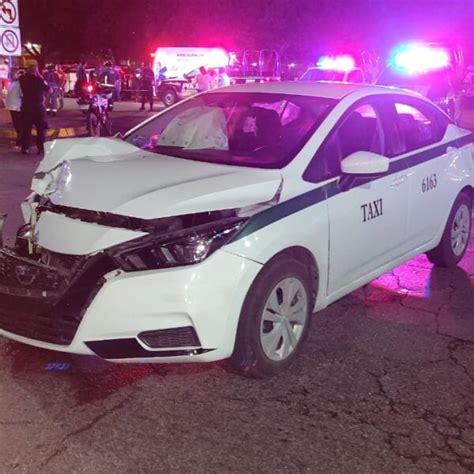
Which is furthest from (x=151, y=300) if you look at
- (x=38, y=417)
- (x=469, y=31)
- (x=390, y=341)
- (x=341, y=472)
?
(x=469, y=31)

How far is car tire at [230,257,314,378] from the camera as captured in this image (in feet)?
11.5

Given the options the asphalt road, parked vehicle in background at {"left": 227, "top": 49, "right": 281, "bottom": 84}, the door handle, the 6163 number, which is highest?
parked vehicle in background at {"left": 227, "top": 49, "right": 281, "bottom": 84}

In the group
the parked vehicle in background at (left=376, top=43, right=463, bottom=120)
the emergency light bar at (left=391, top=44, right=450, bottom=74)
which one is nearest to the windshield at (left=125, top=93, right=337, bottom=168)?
the parked vehicle in background at (left=376, top=43, right=463, bottom=120)

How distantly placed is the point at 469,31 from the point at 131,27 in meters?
28.6

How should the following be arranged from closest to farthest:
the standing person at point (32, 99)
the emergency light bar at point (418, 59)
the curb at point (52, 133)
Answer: the standing person at point (32, 99)
the curb at point (52, 133)
the emergency light bar at point (418, 59)

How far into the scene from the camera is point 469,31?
51906mm

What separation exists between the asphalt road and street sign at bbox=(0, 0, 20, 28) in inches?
379

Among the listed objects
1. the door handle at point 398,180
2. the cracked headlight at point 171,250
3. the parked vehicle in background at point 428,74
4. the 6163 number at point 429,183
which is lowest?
the cracked headlight at point 171,250

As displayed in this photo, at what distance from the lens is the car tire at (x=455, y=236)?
5543mm

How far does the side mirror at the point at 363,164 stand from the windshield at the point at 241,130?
0.99 ft

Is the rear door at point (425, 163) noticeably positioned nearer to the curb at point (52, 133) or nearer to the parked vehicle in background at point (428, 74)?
the parked vehicle in background at point (428, 74)

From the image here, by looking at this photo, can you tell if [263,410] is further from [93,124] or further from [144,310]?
[93,124]

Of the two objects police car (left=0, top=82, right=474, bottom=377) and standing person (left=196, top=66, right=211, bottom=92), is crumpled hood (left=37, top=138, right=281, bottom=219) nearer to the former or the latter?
police car (left=0, top=82, right=474, bottom=377)

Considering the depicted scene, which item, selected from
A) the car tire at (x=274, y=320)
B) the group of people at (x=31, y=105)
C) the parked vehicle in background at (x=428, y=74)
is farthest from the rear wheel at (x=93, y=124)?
the car tire at (x=274, y=320)
